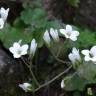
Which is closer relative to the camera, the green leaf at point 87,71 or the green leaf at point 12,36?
the green leaf at point 87,71

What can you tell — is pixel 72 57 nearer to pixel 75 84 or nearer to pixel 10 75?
pixel 75 84

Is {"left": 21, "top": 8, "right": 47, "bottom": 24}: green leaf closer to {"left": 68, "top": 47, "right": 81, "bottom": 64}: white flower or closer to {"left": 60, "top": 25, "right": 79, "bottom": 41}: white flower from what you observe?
{"left": 60, "top": 25, "right": 79, "bottom": 41}: white flower

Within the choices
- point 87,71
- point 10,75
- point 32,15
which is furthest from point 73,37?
point 32,15

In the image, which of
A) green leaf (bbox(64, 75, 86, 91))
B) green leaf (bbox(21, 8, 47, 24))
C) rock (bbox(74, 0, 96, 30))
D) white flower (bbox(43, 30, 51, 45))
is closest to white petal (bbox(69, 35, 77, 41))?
white flower (bbox(43, 30, 51, 45))

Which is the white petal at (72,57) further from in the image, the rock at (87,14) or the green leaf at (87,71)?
the rock at (87,14)

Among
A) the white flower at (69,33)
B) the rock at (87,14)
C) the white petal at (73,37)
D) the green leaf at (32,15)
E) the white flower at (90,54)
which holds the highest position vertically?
the green leaf at (32,15)

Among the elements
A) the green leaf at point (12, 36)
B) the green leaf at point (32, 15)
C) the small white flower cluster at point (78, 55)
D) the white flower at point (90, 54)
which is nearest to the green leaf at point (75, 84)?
the small white flower cluster at point (78, 55)

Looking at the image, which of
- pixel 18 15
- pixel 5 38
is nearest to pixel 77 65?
pixel 5 38

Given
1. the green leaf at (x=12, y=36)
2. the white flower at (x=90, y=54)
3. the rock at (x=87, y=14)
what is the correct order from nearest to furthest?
Answer: 1. the white flower at (x=90, y=54)
2. the green leaf at (x=12, y=36)
3. the rock at (x=87, y=14)

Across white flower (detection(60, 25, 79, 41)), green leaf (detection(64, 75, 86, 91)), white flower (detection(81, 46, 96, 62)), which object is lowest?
green leaf (detection(64, 75, 86, 91))
